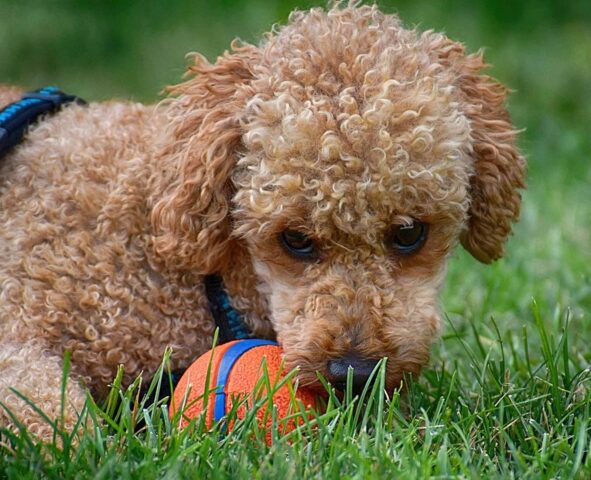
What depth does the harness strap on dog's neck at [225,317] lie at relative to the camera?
3795mm

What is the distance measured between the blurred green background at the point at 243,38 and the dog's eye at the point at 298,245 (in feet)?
13.6

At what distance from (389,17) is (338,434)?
158cm

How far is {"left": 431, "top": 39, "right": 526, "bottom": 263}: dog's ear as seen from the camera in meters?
3.72

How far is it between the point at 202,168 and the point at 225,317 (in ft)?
1.88

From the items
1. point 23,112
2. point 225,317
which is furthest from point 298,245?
point 23,112

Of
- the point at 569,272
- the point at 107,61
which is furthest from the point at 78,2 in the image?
the point at 569,272

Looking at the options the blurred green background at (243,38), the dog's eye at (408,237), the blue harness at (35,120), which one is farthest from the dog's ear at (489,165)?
the blurred green background at (243,38)

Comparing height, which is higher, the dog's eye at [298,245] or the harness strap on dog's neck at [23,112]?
the harness strap on dog's neck at [23,112]

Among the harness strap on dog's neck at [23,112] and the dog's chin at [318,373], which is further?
the harness strap on dog's neck at [23,112]

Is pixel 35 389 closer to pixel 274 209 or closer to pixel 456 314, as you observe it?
pixel 274 209

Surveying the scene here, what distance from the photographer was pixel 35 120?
4.13 m

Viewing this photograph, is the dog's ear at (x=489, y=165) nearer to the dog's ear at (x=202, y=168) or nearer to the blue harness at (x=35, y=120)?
the dog's ear at (x=202, y=168)

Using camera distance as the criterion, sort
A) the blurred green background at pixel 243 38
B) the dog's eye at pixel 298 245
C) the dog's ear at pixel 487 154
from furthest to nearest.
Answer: the blurred green background at pixel 243 38
the dog's ear at pixel 487 154
the dog's eye at pixel 298 245

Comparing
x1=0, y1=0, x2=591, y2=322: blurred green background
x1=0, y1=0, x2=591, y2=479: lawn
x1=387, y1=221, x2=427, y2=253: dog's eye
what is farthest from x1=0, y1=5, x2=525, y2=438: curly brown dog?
x1=0, y1=0, x2=591, y2=322: blurred green background
